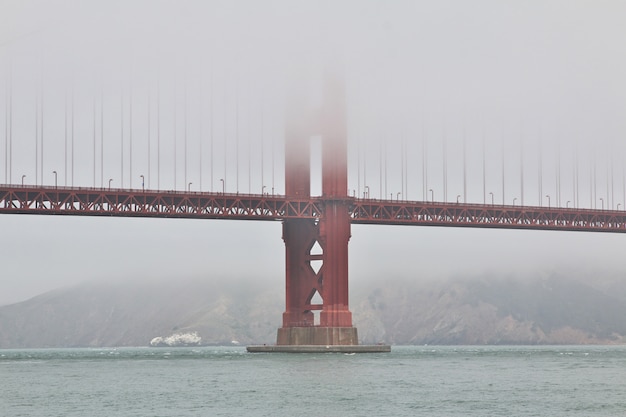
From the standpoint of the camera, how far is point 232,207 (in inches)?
4402

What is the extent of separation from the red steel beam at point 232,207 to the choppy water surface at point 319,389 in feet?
42.2

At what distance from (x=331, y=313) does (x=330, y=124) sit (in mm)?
14957

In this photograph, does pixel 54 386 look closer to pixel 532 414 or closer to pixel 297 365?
pixel 297 365

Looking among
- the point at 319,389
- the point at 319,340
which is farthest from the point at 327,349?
the point at 319,389

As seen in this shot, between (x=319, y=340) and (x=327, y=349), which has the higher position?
(x=319, y=340)

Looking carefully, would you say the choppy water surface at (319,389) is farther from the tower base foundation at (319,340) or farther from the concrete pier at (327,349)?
the tower base foundation at (319,340)

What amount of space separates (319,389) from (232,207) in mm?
43546

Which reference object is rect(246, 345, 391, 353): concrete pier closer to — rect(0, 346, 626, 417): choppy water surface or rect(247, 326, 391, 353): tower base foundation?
rect(247, 326, 391, 353): tower base foundation

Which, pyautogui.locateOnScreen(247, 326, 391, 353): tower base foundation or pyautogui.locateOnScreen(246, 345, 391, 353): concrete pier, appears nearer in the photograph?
pyautogui.locateOnScreen(246, 345, 391, 353): concrete pier

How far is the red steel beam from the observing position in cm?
10606

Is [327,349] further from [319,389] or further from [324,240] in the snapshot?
[319,389]

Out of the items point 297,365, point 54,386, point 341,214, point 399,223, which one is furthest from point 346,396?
point 399,223

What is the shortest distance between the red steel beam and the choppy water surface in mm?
12872

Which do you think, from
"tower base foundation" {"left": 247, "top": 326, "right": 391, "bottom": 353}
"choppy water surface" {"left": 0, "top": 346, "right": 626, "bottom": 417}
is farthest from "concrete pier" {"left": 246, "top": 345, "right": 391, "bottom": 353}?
"choppy water surface" {"left": 0, "top": 346, "right": 626, "bottom": 417}
